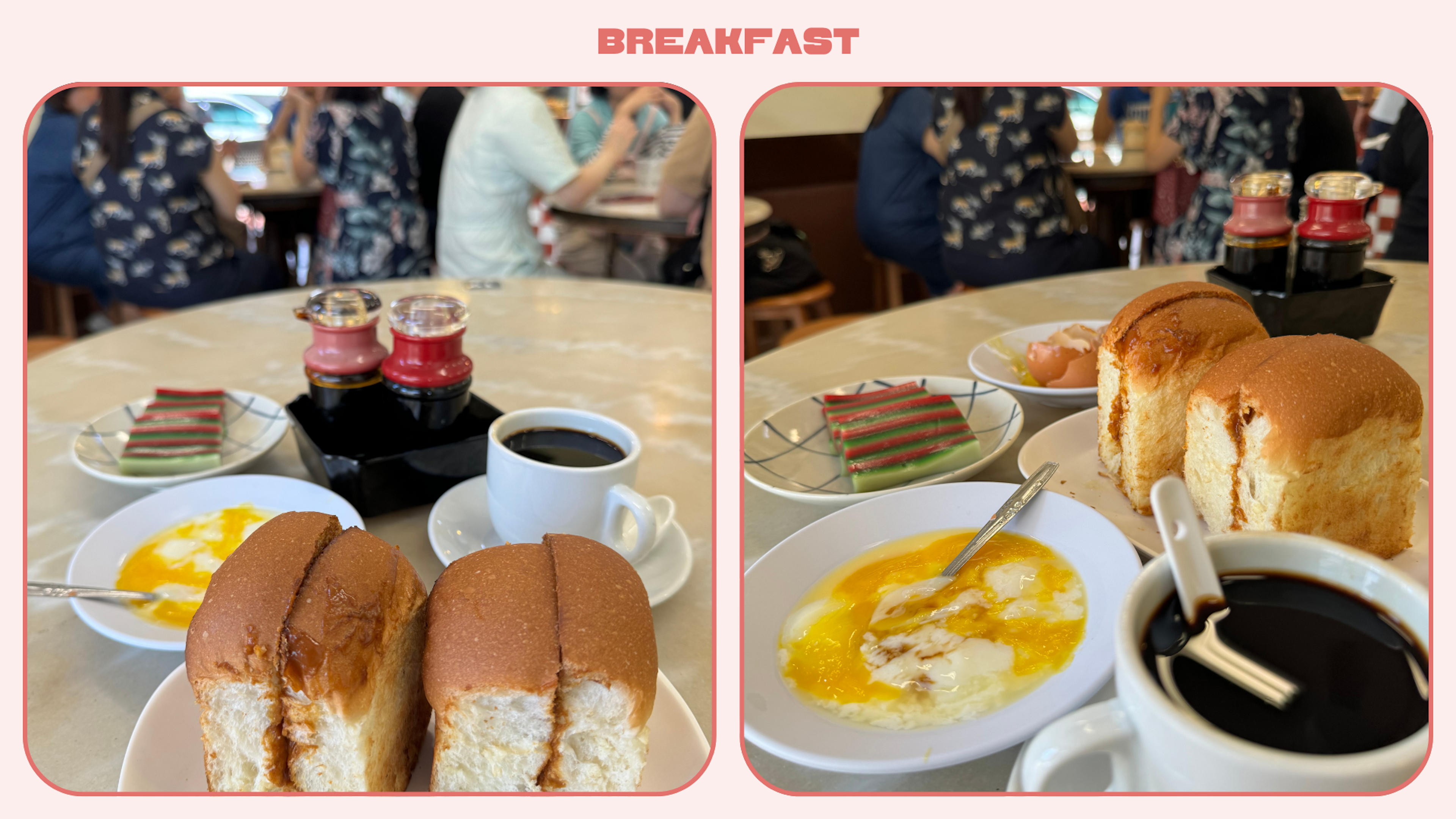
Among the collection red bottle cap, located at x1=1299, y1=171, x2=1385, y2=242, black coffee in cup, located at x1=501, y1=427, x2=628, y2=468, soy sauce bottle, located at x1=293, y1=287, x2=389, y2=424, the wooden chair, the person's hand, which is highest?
the person's hand

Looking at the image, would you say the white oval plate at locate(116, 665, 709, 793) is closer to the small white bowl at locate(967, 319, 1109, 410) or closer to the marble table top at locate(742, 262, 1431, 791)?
the marble table top at locate(742, 262, 1431, 791)

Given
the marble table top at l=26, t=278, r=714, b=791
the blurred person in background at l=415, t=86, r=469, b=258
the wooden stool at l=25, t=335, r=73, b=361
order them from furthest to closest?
the blurred person in background at l=415, t=86, r=469, b=258, the wooden stool at l=25, t=335, r=73, b=361, the marble table top at l=26, t=278, r=714, b=791

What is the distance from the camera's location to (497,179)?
1.90m

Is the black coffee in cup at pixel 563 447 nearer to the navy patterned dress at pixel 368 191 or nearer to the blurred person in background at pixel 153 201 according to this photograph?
the blurred person in background at pixel 153 201

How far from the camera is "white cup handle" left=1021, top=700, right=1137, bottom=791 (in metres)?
0.35

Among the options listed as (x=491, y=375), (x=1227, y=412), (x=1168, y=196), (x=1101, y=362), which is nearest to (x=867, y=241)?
(x=1168, y=196)

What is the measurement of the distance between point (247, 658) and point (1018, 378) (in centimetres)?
71

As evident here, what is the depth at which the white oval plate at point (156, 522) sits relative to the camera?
562 millimetres

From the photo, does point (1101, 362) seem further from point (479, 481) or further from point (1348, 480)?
point (479, 481)

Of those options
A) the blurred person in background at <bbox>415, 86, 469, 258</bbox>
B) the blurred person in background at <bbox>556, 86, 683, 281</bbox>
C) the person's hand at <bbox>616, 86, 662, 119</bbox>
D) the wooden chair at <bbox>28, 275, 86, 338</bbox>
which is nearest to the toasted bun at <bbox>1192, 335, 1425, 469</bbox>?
the blurred person in background at <bbox>556, 86, 683, 281</bbox>

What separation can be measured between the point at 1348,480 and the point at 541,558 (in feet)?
1.50

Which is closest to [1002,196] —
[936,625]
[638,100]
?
[936,625]

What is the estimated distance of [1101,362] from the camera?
2.26 feet

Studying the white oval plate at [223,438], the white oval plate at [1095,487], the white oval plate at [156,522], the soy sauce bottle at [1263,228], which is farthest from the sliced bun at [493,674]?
the soy sauce bottle at [1263,228]
